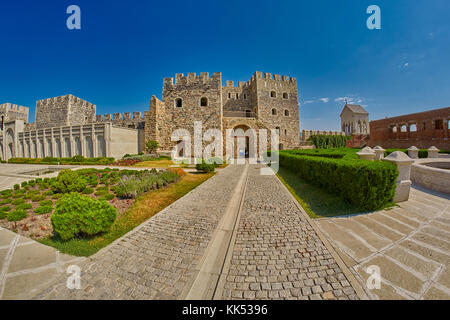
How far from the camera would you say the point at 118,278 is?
2.39 m

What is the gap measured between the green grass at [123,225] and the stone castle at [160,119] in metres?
15.9

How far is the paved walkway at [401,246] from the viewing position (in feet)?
7.06

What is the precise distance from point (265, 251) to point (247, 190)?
4.27m

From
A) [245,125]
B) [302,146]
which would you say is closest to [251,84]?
[245,125]

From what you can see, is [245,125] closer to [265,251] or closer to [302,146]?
[302,146]

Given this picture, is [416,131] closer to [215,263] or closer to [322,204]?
[322,204]

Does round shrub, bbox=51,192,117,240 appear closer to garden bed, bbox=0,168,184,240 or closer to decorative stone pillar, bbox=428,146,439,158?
garden bed, bbox=0,168,184,240

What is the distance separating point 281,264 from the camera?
8.79 feet

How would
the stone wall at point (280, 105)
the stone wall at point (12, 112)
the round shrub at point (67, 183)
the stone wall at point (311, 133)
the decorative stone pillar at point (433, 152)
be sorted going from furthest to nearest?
the stone wall at point (311, 133), the stone wall at point (12, 112), the stone wall at point (280, 105), the decorative stone pillar at point (433, 152), the round shrub at point (67, 183)

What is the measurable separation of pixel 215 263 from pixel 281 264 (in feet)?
3.68

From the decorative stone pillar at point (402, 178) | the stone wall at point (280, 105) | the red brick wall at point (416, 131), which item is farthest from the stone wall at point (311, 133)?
the decorative stone pillar at point (402, 178)

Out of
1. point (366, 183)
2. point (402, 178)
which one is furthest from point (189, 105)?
point (402, 178)

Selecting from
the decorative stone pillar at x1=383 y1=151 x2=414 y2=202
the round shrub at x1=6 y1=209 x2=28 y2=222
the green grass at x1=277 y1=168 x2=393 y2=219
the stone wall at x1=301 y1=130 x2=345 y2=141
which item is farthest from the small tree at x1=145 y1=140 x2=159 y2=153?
the stone wall at x1=301 y1=130 x2=345 y2=141

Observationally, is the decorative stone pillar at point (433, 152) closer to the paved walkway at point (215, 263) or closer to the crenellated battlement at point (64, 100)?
the paved walkway at point (215, 263)
